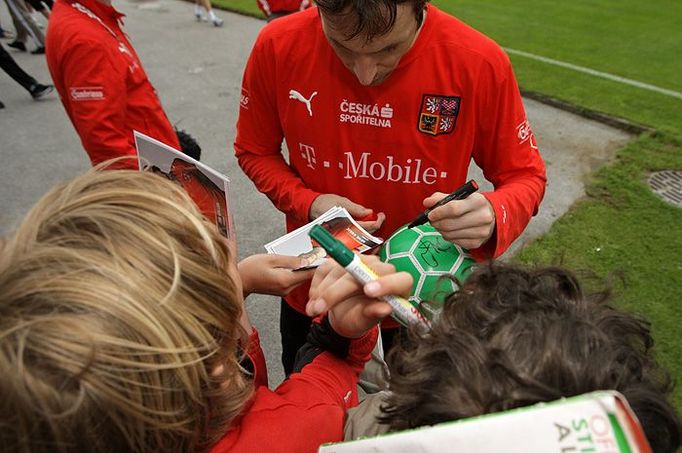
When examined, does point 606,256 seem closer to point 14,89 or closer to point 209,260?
point 209,260

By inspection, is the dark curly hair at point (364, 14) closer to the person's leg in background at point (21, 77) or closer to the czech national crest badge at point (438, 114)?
the czech national crest badge at point (438, 114)

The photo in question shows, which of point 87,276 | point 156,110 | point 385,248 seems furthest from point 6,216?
point 87,276

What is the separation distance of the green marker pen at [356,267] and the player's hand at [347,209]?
0.72m

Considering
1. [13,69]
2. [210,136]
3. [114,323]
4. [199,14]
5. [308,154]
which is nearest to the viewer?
[114,323]

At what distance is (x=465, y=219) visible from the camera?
4.63 feet

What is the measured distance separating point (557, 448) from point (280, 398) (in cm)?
68

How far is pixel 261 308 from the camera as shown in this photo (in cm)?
328

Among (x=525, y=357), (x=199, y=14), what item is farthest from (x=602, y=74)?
(x=199, y=14)

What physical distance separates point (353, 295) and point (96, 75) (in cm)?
189

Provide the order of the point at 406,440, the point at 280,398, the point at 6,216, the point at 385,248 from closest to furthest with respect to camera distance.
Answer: the point at 406,440 → the point at 280,398 → the point at 385,248 → the point at 6,216

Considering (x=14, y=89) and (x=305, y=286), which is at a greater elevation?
(x=305, y=286)

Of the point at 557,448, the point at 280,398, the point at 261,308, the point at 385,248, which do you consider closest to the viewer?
the point at 557,448

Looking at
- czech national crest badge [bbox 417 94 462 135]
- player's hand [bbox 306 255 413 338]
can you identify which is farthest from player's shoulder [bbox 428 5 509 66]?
player's hand [bbox 306 255 413 338]

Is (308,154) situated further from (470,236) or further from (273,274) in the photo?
(470,236)
